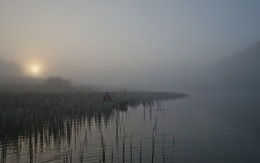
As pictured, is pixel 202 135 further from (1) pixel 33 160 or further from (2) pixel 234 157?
(1) pixel 33 160

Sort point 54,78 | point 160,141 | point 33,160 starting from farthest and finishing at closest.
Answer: point 54,78, point 160,141, point 33,160

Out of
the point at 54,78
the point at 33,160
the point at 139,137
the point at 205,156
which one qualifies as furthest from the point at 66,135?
the point at 54,78

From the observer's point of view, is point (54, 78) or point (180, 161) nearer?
point (180, 161)

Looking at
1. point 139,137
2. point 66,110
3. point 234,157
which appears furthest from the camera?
point 66,110

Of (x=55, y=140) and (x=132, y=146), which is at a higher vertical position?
(x=55, y=140)

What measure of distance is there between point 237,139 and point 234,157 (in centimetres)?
462

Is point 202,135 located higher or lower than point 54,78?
lower

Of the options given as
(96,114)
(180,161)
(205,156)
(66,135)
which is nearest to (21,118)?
(66,135)

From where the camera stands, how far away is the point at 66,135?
1444cm

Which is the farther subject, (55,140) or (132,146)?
(55,140)

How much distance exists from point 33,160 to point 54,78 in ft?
212

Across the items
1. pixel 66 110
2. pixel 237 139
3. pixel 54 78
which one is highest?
pixel 54 78

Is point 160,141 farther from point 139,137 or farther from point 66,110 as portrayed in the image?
point 66,110

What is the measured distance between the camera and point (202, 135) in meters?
16.0
